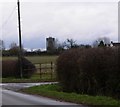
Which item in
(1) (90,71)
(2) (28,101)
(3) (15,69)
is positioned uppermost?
(1) (90,71)

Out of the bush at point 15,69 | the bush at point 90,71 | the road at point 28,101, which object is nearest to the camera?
the road at point 28,101

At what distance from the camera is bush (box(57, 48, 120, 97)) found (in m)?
21.3

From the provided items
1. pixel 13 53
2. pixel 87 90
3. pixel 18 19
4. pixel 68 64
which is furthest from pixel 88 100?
pixel 13 53

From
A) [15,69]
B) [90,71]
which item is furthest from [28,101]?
[15,69]

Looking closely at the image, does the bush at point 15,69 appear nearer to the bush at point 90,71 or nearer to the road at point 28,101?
the bush at point 90,71

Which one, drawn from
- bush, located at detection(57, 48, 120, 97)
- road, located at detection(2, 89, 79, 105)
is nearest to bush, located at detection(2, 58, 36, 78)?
bush, located at detection(57, 48, 120, 97)

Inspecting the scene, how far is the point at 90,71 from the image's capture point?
76.3 feet

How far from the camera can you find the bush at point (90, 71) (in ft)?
69.8

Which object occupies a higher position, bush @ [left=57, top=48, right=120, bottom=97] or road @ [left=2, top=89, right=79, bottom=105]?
bush @ [left=57, top=48, right=120, bottom=97]

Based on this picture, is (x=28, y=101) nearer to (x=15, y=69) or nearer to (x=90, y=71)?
(x=90, y=71)

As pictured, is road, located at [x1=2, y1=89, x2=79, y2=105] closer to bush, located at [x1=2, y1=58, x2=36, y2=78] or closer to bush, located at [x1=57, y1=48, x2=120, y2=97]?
bush, located at [x1=57, y1=48, x2=120, y2=97]

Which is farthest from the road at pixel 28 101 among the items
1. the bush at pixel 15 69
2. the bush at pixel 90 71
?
the bush at pixel 15 69

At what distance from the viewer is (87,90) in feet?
79.2

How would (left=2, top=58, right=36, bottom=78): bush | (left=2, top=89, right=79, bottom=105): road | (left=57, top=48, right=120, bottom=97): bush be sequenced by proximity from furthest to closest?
(left=2, top=58, right=36, bottom=78): bush → (left=57, top=48, right=120, bottom=97): bush → (left=2, top=89, right=79, bottom=105): road
